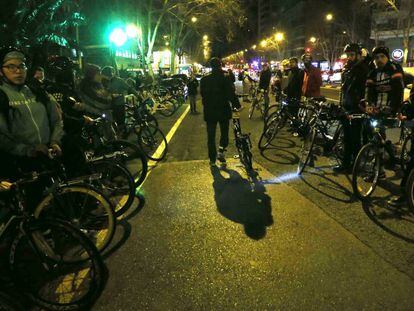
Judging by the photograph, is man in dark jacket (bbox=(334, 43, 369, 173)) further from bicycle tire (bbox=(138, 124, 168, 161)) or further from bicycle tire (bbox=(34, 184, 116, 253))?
bicycle tire (bbox=(34, 184, 116, 253))

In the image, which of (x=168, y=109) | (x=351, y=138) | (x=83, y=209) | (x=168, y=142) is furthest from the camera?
(x=168, y=109)

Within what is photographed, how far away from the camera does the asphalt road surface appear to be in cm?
341

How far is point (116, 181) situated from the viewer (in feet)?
17.3

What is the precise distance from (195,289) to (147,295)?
1.42ft

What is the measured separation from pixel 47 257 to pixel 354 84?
17.6ft

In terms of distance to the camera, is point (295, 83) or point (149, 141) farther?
point (295, 83)

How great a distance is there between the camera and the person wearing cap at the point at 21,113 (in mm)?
3727

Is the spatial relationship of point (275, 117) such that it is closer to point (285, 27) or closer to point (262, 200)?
point (262, 200)

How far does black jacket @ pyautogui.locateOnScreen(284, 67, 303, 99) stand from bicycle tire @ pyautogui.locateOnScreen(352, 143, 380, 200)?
5361mm

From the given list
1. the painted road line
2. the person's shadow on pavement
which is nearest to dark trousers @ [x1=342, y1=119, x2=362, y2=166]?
the person's shadow on pavement

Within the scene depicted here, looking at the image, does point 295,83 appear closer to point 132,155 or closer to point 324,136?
point 324,136

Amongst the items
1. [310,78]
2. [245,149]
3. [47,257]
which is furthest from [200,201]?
[310,78]

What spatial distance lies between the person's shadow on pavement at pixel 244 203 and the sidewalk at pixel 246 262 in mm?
14

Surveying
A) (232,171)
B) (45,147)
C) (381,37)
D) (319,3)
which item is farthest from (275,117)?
(319,3)
